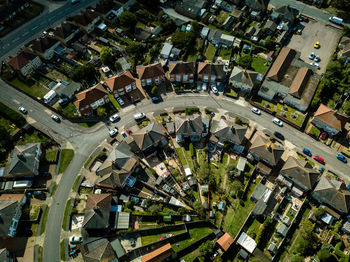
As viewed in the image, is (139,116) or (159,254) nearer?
(159,254)

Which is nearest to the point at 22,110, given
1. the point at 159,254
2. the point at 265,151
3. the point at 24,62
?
the point at 24,62

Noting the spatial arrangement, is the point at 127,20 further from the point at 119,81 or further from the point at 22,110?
the point at 22,110

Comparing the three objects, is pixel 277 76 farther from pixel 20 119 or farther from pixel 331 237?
pixel 20 119

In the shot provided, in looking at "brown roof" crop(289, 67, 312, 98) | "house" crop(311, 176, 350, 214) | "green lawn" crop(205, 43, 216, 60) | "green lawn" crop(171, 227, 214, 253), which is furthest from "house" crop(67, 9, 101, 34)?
"house" crop(311, 176, 350, 214)

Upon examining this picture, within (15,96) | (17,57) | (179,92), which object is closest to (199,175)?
(179,92)

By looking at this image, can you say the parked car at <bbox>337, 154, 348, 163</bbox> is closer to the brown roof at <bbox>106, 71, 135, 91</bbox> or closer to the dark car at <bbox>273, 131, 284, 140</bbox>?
the dark car at <bbox>273, 131, 284, 140</bbox>
